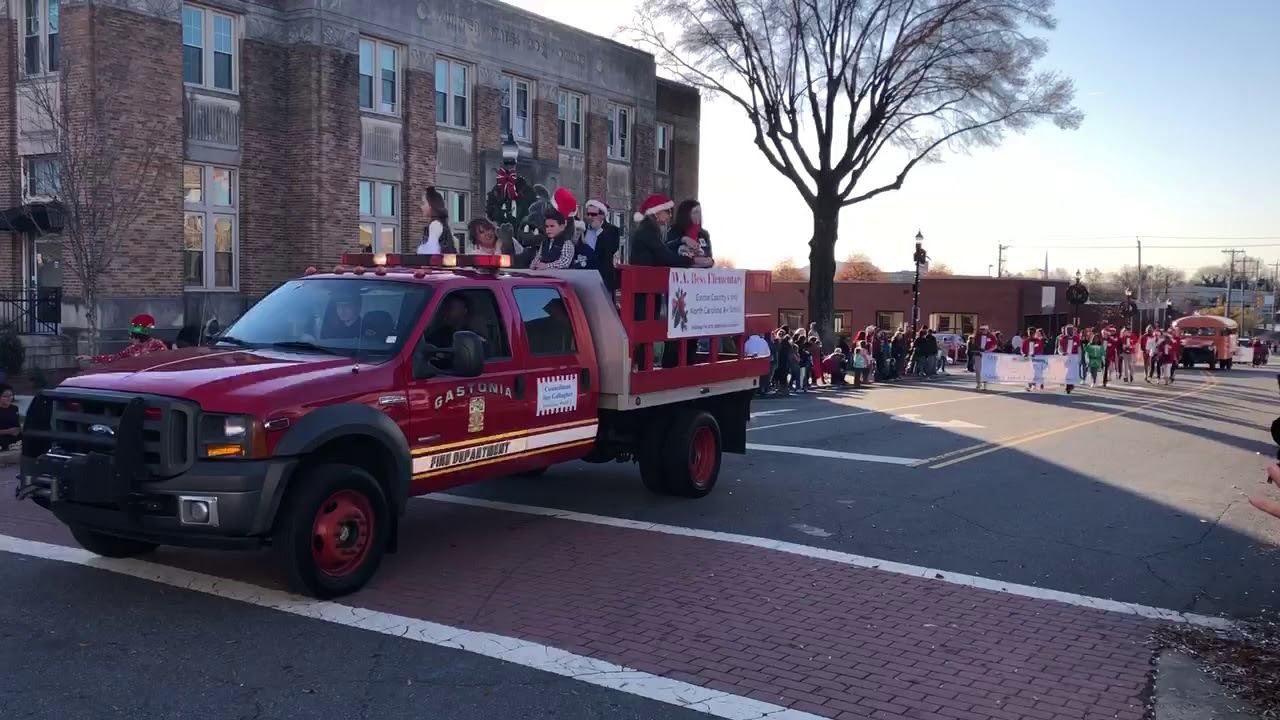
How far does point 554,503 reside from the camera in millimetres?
9953

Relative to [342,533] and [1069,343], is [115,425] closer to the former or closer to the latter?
[342,533]

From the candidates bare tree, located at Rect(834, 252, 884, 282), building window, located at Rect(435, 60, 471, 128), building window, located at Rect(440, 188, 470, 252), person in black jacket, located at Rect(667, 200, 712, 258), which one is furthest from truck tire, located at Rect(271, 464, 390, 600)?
bare tree, located at Rect(834, 252, 884, 282)

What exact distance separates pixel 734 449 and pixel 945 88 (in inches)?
955

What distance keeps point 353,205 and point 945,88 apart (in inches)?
706

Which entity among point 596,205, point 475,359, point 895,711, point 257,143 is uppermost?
point 257,143

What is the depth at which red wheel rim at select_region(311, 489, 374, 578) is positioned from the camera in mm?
6625

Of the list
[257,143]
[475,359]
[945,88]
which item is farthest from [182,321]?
[945,88]

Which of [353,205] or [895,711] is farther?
[353,205]

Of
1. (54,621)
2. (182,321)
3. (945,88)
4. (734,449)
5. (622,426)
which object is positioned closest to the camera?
(54,621)

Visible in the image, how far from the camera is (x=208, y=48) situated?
2217 centimetres

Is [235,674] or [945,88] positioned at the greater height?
[945,88]

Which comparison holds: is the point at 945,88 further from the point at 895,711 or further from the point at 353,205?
the point at 895,711

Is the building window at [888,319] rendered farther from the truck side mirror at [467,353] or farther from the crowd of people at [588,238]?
the truck side mirror at [467,353]

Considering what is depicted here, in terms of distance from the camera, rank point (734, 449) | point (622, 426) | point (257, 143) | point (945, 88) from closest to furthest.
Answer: point (622, 426)
point (734, 449)
point (257, 143)
point (945, 88)
